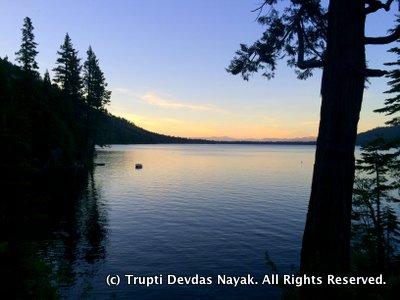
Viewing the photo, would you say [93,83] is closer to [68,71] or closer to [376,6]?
[68,71]

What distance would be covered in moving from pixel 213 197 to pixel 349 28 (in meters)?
40.4

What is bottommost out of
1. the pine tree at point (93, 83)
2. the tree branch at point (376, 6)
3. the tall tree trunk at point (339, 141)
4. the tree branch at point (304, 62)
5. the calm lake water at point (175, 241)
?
the calm lake water at point (175, 241)

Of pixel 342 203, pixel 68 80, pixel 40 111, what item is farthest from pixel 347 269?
pixel 68 80

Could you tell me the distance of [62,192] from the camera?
42188 mm

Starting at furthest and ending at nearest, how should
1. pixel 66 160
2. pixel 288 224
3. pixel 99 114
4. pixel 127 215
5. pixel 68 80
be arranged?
1. pixel 99 114
2. pixel 68 80
3. pixel 66 160
4. pixel 127 215
5. pixel 288 224

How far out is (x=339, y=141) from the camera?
5848 millimetres

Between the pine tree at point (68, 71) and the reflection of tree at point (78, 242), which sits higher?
the pine tree at point (68, 71)

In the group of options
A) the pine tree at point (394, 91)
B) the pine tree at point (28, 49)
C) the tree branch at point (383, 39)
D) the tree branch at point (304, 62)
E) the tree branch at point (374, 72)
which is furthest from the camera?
the pine tree at point (28, 49)

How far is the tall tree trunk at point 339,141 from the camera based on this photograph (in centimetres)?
584

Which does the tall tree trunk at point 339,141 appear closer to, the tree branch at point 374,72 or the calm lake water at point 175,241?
Result: the tree branch at point 374,72

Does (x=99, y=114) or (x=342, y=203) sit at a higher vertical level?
(x=99, y=114)

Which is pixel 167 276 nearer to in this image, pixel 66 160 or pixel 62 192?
pixel 62 192

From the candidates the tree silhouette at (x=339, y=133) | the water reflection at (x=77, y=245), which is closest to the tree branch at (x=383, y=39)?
the tree silhouette at (x=339, y=133)

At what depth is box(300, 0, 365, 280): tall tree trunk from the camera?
5.84 meters
